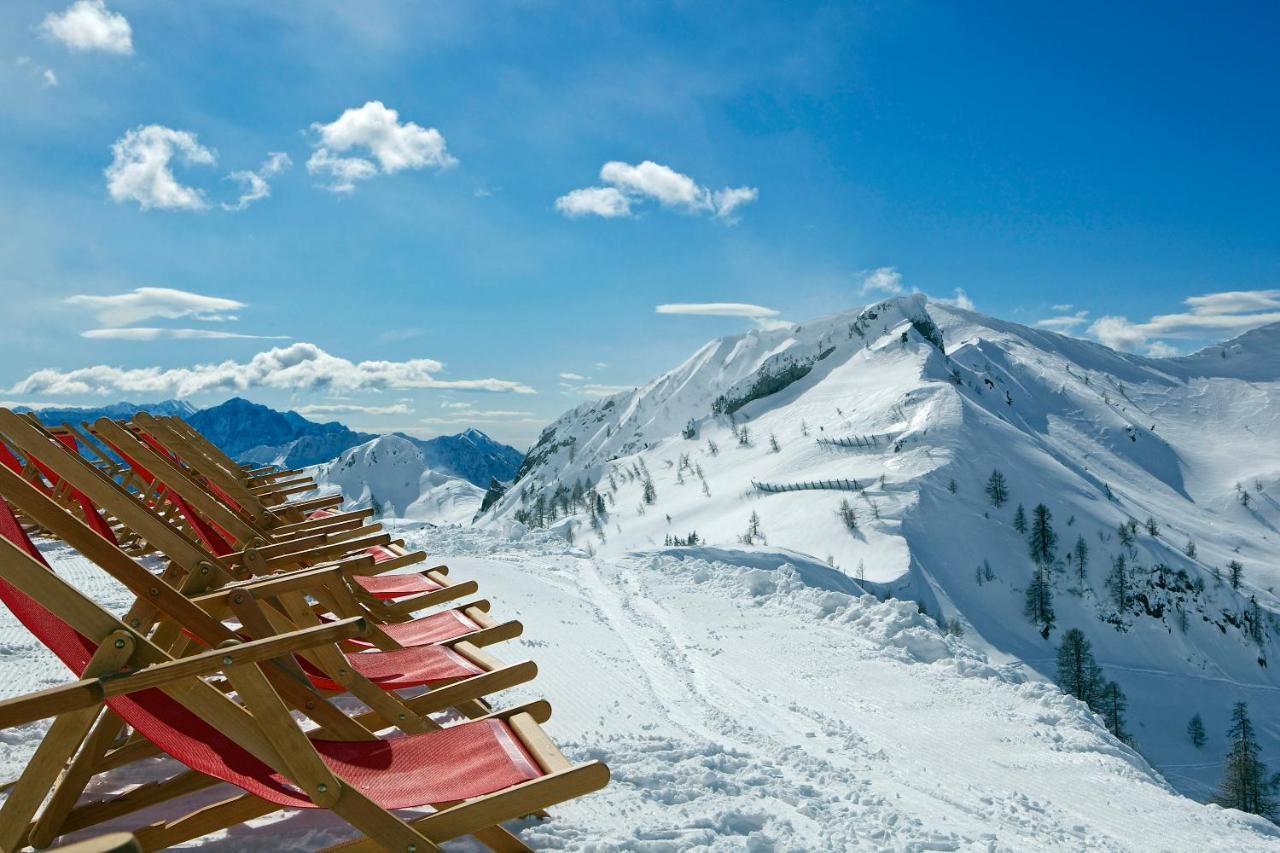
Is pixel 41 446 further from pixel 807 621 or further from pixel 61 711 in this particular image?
pixel 807 621

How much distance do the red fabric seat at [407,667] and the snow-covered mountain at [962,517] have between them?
14527 mm

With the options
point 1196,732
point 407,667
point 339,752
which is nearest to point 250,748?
point 339,752

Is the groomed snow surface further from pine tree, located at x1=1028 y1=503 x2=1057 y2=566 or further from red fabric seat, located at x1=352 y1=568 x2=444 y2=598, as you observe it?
pine tree, located at x1=1028 y1=503 x2=1057 y2=566

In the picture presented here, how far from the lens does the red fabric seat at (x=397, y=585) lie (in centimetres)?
516

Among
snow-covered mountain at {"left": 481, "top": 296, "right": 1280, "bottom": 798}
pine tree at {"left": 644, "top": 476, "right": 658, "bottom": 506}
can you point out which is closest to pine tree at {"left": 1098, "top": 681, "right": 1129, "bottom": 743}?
snow-covered mountain at {"left": 481, "top": 296, "right": 1280, "bottom": 798}

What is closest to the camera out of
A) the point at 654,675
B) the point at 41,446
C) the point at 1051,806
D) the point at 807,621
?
the point at 41,446

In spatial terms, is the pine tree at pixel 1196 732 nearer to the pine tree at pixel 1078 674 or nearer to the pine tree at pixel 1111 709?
the pine tree at pixel 1111 709

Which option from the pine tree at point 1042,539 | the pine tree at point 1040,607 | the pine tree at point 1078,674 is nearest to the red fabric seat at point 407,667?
the pine tree at point 1078,674

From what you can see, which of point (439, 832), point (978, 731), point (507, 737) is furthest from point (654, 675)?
point (439, 832)

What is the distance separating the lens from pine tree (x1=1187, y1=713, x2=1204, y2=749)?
49.5 m

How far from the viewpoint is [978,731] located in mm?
6230

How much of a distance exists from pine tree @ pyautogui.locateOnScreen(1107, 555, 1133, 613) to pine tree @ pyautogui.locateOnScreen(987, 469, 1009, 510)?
411 inches

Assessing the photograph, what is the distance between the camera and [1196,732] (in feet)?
164

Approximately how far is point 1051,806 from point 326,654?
4.53 meters
